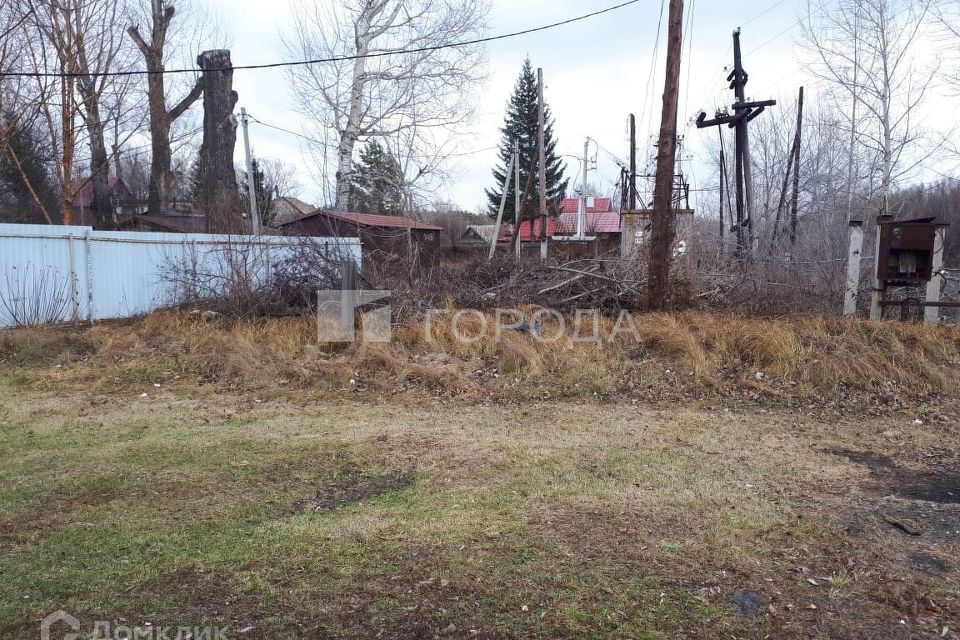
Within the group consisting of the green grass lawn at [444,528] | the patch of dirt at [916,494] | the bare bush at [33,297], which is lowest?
the green grass lawn at [444,528]

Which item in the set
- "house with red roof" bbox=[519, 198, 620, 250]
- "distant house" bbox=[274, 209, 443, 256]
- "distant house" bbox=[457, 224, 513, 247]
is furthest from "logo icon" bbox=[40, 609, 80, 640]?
"distant house" bbox=[457, 224, 513, 247]

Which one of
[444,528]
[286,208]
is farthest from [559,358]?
[286,208]

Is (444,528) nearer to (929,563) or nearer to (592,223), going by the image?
(929,563)

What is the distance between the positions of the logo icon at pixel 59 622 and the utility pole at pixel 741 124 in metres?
13.9

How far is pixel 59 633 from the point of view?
9.00ft

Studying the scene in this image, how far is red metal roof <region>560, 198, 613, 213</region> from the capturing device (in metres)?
43.2

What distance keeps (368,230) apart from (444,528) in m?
14.1

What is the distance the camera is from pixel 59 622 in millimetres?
2816

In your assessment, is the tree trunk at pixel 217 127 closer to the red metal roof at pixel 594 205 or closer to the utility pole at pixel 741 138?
the utility pole at pixel 741 138

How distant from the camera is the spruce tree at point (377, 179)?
1994 centimetres

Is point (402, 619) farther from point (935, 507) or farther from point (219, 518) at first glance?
point (935, 507)

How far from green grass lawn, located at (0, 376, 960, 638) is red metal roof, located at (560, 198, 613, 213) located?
37.8 meters

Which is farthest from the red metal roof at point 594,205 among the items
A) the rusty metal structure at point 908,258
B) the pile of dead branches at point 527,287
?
the rusty metal structure at point 908,258

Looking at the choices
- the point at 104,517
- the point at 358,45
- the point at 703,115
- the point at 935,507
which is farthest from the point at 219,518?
the point at 358,45
